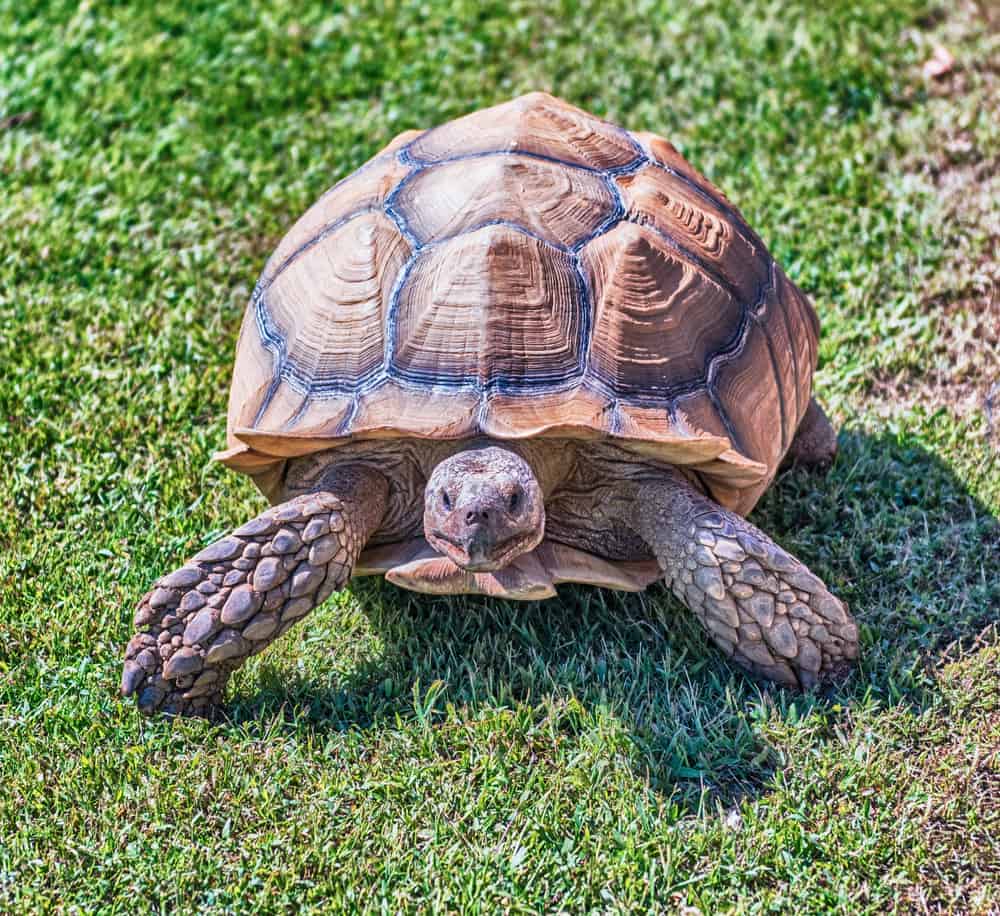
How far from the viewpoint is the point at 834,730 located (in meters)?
3.02

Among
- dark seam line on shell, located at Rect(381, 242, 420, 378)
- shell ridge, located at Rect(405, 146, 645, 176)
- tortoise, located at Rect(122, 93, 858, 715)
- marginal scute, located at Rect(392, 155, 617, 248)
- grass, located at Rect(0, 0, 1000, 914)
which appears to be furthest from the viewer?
shell ridge, located at Rect(405, 146, 645, 176)

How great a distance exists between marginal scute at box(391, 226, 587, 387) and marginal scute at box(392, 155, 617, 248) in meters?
0.07

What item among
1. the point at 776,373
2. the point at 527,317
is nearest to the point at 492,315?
the point at 527,317

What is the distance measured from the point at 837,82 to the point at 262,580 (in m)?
3.82

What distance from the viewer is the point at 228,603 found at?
9.80 feet

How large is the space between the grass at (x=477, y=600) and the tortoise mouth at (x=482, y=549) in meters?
0.42

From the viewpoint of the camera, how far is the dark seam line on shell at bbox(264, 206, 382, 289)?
3.43 meters

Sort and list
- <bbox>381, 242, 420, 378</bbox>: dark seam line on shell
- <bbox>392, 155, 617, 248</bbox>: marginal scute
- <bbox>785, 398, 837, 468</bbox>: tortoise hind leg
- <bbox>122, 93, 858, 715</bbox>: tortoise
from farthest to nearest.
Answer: <bbox>785, 398, 837, 468</bbox>: tortoise hind leg → <bbox>392, 155, 617, 248</bbox>: marginal scute → <bbox>381, 242, 420, 378</bbox>: dark seam line on shell → <bbox>122, 93, 858, 715</bbox>: tortoise

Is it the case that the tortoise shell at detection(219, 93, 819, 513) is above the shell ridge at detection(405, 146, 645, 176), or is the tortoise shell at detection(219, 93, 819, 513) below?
below

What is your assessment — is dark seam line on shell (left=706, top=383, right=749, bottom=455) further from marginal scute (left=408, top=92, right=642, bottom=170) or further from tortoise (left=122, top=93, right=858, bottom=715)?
marginal scute (left=408, top=92, right=642, bottom=170)

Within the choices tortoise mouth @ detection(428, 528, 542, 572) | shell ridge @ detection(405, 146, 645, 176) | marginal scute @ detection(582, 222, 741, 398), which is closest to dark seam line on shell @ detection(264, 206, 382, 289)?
shell ridge @ detection(405, 146, 645, 176)

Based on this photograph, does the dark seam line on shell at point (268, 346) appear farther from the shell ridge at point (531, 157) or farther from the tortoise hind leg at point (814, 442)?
the tortoise hind leg at point (814, 442)

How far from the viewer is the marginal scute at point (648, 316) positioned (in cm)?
307

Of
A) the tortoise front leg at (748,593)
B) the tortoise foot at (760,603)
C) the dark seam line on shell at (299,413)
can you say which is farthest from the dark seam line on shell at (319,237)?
the tortoise foot at (760,603)
